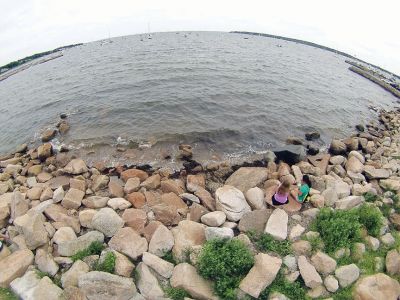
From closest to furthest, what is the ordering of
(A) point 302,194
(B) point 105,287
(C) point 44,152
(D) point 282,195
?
(B) point 105,287, (D) point 282,195, (A) point 302,194, (C) point 44,152

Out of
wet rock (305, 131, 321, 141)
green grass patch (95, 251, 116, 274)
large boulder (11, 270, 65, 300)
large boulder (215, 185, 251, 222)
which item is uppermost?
large boulder (215, 185, 251, 222)

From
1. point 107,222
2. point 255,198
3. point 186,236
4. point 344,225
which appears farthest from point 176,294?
point 344,225

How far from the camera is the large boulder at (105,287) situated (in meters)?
8.02

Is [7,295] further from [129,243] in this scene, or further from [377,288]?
[377,288]

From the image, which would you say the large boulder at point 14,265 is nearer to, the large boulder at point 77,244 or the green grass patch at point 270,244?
the large boulder at point 77,244

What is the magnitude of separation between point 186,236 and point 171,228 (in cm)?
97

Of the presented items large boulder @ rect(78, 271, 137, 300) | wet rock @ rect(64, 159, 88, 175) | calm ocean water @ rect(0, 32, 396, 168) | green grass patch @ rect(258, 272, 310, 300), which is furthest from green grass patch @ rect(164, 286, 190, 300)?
calm ocean water @ rect(0, 32, 396, 168)

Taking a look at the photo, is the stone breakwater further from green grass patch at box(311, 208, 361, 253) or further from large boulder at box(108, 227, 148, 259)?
green grass patch at box(311, 208, 361, 253)

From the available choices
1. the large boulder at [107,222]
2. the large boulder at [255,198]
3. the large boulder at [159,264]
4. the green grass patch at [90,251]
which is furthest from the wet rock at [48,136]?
the large boulder at [255,198]

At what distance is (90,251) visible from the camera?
30.5 feet

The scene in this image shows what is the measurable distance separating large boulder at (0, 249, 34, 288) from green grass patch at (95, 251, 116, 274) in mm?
2364

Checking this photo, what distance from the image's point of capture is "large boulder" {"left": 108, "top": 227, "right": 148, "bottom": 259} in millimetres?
9180

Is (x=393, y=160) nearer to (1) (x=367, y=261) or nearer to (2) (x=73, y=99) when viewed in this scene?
(1) (x=367, y=261)

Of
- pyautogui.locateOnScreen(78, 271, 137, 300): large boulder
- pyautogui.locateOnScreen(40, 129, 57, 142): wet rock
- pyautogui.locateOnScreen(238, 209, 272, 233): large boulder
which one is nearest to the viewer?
pyautogui.locateOnScreen(78, 271, 137, 300): large boulder
